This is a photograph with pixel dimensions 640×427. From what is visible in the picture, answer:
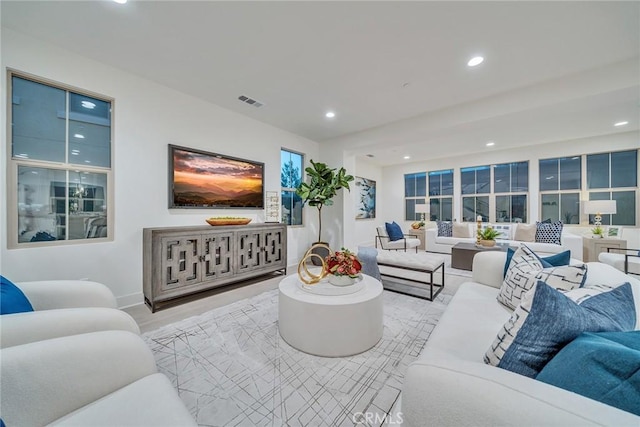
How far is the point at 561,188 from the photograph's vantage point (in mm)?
5590

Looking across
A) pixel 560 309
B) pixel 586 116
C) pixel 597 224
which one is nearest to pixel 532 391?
pixel 560 309

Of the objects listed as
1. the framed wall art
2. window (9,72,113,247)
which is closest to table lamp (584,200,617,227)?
the framed wall art

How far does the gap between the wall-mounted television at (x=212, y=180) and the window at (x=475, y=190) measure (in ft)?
19.8

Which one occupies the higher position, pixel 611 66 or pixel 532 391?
pixel 611 66

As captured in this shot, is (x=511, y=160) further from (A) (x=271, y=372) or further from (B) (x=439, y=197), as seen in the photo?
(A) (x=271, y=372)

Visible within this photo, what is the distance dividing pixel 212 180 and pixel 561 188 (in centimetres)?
781

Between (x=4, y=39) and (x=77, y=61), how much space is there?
1.56 ft

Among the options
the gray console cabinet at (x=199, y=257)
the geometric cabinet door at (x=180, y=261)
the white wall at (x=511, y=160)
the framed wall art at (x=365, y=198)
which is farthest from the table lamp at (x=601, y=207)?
the geometric cabinet door at (x=180, y=261)

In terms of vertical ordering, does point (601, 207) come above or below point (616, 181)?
below

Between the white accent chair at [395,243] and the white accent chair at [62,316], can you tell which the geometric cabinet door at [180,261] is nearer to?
the white accent chair at [62,316]

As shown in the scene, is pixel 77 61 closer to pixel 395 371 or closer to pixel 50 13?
pixel 50 13

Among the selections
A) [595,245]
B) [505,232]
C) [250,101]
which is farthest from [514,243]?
[250,101]

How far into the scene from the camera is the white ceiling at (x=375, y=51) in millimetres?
1990

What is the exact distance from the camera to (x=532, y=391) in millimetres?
671
